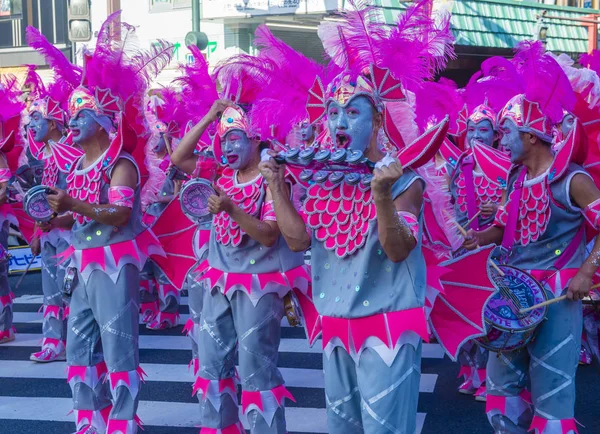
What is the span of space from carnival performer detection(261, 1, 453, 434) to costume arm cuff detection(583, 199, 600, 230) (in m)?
1.17

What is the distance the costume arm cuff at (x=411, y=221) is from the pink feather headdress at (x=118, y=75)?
A: 89.7 inches

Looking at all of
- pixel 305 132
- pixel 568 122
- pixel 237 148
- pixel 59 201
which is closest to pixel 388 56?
pixel 237 148

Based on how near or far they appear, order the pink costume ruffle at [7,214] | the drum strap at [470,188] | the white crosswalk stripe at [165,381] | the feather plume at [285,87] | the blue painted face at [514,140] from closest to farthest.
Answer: the feather plume at [285,87]
the blue painted face at [514,140]
the white crosswalk stripe at [165,381]
the drum strap at [470,188]
the pink costume ruffle at [7,214]

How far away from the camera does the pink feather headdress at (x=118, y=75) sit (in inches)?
211

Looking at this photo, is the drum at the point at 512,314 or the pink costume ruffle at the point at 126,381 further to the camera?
the pink costume ruffle at the point at 126,381

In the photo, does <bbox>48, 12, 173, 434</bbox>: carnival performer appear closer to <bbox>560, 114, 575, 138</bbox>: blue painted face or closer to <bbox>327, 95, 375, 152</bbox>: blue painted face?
<bbox>327, 95, 375, 152</bbox>: blue painted face

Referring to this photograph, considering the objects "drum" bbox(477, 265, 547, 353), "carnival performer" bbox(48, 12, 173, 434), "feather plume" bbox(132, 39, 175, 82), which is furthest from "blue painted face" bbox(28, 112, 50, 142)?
"drum" bbox(477, 265, 547, 353)

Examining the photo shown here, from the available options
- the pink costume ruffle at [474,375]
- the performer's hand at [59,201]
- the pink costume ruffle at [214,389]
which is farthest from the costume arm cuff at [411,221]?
the pink costume ruffle at [474,375]

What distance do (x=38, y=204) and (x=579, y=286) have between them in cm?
301

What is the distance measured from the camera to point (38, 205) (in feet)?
17.3

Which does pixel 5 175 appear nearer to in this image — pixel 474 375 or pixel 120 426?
pixel 120 426

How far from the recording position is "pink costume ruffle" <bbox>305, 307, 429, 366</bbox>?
354 cm

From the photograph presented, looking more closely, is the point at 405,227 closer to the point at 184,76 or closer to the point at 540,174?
the point at 540,174

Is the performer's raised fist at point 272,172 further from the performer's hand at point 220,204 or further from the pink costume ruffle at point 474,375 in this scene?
the pink costume ruffle at point 474,375
